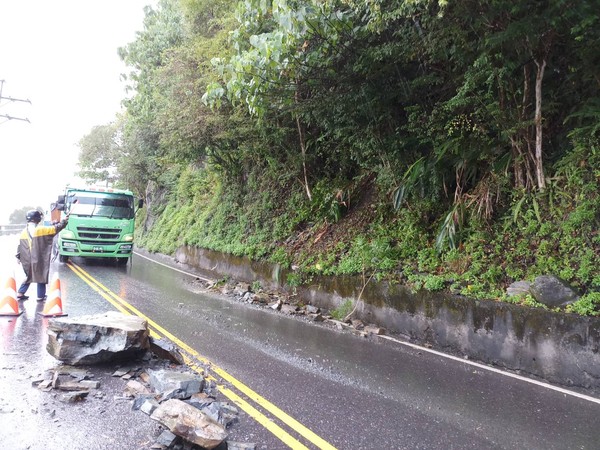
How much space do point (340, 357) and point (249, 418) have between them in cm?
236

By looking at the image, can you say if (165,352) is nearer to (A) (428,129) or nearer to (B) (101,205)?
(A) (428,129)

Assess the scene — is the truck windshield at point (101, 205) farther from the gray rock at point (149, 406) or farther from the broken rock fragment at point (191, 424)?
the broken rock fragment at point (191, 424)

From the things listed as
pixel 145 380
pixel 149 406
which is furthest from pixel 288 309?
pixel 149 406

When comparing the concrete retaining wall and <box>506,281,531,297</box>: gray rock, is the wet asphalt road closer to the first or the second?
the concrete retaining wall

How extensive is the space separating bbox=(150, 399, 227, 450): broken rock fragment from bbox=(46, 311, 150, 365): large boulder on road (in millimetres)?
1648

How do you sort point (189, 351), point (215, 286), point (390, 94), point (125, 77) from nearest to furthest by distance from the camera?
point (189, 351) < point (390, 94) < point (215, 286) < point (125, 77)

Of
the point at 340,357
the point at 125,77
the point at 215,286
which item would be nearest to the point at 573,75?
the point at 340,357

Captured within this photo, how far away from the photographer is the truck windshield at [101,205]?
46.6 ft

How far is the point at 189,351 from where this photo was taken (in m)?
5.85

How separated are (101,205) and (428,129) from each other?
11496 mm

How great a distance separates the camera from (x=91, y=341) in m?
4.86

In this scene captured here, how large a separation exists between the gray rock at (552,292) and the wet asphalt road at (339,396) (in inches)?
46.9

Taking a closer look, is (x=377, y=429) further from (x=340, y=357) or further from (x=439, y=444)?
(x=340, y=357)

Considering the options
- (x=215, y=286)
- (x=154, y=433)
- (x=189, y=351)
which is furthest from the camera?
(x=215, y=286)
